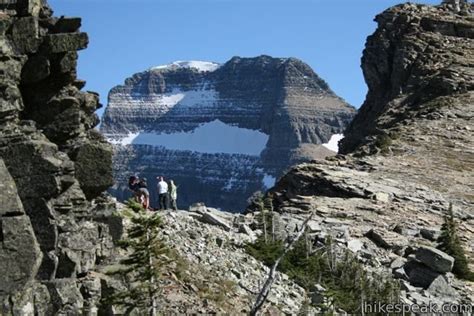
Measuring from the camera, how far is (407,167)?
2250 inches

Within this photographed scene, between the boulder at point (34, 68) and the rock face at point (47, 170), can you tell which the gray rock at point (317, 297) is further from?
the boulder at point (34, 68)

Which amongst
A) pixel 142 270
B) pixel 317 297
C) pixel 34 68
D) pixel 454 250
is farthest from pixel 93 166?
pixel 454 250

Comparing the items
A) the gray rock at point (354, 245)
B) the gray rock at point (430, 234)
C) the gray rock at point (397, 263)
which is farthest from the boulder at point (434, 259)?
the gray rock at point (430, 234)

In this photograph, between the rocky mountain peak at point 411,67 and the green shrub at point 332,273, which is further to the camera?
the rocky mountain peak at point 411,67

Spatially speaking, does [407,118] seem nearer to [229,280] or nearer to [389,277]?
[389,277]

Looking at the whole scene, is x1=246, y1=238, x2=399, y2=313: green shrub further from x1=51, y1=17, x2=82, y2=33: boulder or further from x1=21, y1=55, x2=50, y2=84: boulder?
x1=21, y1=55, x2=50, y2=84: boulder

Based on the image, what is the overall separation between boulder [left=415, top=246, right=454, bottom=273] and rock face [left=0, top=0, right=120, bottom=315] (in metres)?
15.8

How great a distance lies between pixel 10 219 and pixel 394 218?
99.9ft

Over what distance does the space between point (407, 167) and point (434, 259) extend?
2310cm

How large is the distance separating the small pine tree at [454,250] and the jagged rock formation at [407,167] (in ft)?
2.85

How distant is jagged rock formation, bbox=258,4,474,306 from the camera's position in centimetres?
3659

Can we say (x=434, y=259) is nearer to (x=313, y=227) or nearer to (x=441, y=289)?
(x=441, y=289)

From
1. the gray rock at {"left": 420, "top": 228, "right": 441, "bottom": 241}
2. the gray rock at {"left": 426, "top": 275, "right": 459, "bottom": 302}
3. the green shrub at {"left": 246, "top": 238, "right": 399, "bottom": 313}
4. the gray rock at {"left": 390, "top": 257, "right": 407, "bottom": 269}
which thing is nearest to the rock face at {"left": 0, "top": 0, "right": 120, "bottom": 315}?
the green shrub at {"left": 246, "top": 238, "right": 399, "bottom": 313}

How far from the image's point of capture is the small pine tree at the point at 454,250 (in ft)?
118
